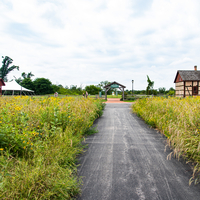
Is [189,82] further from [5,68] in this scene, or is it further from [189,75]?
[5,68]

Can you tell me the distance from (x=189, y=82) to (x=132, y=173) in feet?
89.4

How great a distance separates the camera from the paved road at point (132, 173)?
244cm

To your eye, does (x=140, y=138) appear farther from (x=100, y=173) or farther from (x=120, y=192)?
(x=120, y=192)

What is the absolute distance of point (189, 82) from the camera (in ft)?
84.0

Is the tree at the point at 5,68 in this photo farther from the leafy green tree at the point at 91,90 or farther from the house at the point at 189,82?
the house at the point at 189,82

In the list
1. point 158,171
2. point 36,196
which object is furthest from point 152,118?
point 36,196

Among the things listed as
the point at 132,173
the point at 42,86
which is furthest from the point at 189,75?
the point at 42,86

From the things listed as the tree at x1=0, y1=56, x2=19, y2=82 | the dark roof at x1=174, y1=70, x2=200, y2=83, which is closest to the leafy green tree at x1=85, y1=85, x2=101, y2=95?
the tree at x1=0, y1=56, x2=19, y2=82

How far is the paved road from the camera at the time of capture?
2.44 m

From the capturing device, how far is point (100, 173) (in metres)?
3.04

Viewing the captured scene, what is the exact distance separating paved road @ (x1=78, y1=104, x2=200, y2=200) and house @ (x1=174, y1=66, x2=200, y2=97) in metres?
24.8

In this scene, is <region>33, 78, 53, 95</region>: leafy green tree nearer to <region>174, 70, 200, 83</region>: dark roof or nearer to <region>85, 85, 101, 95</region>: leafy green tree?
<region>85, 85, 101, 95</region>: leafy green tree

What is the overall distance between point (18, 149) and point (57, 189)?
1.22m

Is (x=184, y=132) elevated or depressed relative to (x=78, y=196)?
elevated
